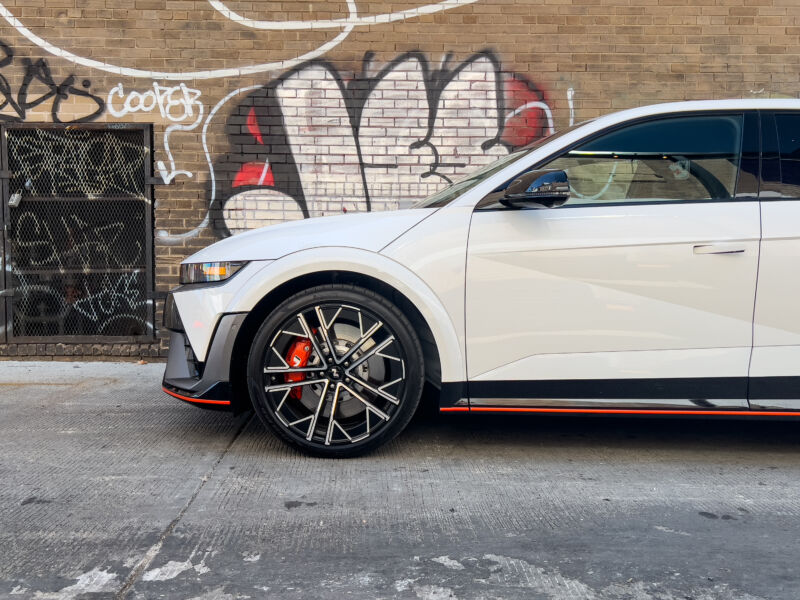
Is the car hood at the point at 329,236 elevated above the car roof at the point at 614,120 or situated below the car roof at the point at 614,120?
below

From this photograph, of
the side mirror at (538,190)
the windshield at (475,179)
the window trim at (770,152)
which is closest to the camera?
the side mirror at (538,190)

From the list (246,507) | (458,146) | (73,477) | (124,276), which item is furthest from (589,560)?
(124,276)

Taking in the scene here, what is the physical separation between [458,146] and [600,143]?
368 centimetres

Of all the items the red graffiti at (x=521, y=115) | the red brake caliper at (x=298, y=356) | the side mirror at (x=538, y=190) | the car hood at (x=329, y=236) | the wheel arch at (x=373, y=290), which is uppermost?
the red graffiti at (x=521, y=115)

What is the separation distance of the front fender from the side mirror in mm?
600

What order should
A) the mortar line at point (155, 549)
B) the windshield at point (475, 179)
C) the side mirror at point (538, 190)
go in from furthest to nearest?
the windshield at point (475, 179), the side mirror at point (538, 190), the mortar line at point (155, 549)

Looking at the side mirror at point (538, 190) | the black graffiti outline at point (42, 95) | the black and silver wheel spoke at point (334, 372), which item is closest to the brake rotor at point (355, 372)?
the black and silver wheel spoke at point (334, 372)

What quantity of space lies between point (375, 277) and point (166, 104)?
14.7ft

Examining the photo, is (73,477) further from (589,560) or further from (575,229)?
(575,229)

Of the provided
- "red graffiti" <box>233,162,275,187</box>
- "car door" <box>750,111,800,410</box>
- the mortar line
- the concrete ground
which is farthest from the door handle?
"red graffiti" <box>233,162,275,187</box>

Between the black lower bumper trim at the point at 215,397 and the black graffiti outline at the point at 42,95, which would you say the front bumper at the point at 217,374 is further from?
→ the black graffiti outline at the point at 42,95

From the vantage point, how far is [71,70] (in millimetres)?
7445

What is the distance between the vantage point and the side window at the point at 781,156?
12.8 ft

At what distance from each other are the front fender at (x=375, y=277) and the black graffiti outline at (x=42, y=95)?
4434 millimetres
